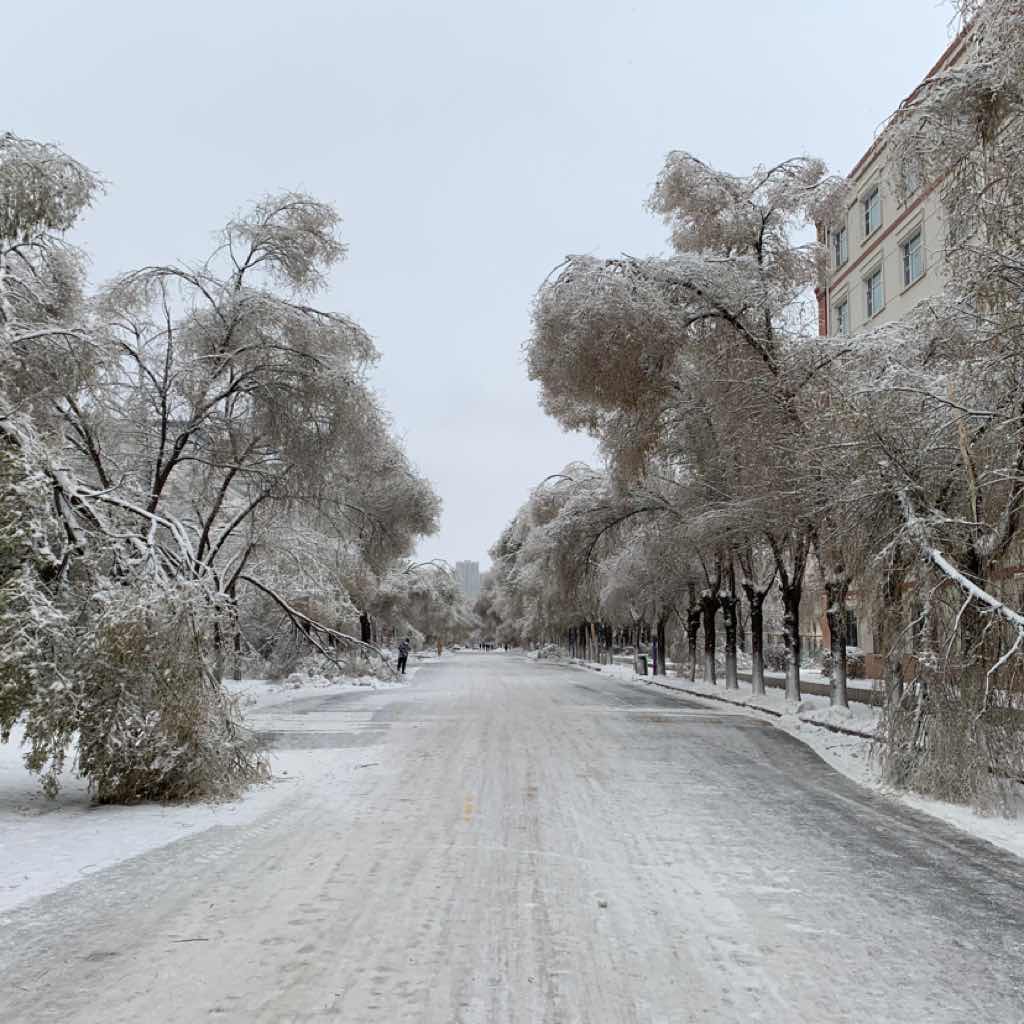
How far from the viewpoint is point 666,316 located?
17969 millimetres

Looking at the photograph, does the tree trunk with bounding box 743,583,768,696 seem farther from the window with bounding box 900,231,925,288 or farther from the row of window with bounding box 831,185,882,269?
the row of window with bounding box 831,185,882,269

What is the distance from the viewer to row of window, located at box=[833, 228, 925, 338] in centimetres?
3133

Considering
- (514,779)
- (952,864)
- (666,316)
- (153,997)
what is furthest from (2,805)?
(666,316)

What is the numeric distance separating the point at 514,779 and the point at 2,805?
5360 millimetres

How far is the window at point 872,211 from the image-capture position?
35.4 meters

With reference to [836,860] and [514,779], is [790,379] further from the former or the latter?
[836,860]


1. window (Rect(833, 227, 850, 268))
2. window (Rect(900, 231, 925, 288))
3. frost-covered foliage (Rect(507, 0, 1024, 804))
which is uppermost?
window (Rect(833, 227, 850, 268))

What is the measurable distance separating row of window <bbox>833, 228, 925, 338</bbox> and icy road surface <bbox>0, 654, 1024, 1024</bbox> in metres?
20.4

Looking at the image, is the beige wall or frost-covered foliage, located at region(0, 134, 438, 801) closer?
frost-covered foliage, located at region(0, 134, 438, 801)

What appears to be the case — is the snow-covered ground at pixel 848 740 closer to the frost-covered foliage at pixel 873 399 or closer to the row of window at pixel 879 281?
the frost-covered foliage at pixel 873 399

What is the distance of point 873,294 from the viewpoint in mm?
36281

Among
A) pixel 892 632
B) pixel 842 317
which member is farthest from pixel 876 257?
pixel 892 632

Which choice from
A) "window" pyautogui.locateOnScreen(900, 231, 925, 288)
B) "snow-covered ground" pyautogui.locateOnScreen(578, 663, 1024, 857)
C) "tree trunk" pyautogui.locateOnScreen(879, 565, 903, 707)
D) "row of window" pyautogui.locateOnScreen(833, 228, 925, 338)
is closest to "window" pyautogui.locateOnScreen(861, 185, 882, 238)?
"row of window" pyautogui.locateOnScreen(833, 228, 925, 338)

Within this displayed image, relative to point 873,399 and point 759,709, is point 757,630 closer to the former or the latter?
point 759,709
